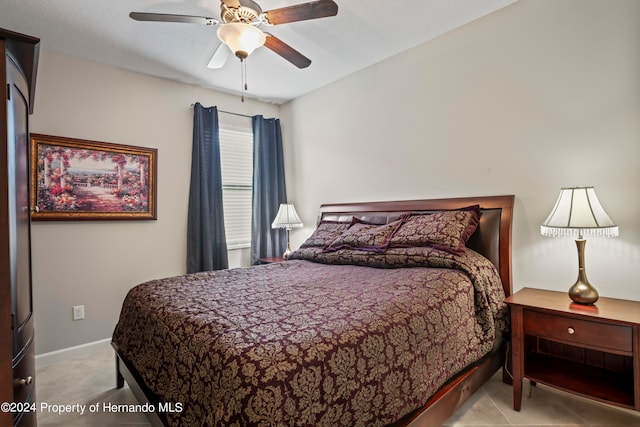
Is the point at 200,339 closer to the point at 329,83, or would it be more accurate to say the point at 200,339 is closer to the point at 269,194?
the point at 269,194

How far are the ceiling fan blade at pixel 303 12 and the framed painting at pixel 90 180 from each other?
6.84 ft

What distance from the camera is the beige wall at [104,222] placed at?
272 centimetres

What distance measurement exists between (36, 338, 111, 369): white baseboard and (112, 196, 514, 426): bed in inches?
37.8

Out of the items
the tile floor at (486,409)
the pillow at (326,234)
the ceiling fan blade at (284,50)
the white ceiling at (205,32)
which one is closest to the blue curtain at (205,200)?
the white ceiling at (205,32)

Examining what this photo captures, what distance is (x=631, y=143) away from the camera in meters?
1.90

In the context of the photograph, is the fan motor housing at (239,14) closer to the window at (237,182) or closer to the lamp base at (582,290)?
the window at (237,182)

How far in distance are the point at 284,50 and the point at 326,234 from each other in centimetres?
162

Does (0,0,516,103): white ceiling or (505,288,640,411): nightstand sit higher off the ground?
(0,0,516,103): white ceiling

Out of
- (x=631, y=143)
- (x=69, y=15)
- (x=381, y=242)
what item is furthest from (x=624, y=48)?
(x=69, y=15)

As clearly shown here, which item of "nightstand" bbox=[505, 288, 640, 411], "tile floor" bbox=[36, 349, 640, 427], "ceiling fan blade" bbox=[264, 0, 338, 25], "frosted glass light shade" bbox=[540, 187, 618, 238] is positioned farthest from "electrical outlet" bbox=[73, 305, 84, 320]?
"frosted glass light shade" bbox=[540, 187, 618, 238]

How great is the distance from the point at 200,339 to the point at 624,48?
2.83 meters

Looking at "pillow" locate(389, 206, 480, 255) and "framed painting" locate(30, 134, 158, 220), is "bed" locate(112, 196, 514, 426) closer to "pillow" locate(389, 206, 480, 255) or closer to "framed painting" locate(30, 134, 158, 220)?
"pillow" locate(389, 206, 480, 255)

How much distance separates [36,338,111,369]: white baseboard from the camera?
267 centimetres

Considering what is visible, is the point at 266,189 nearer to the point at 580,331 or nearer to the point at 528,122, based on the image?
the point at 528,122
